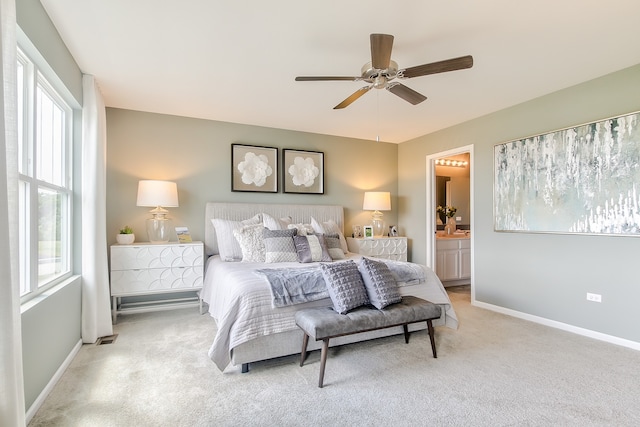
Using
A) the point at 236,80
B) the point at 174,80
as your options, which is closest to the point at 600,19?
the point at 236,80

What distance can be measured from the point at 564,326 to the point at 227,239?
3813mm

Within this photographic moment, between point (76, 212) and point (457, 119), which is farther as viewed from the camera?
point (457, 119)

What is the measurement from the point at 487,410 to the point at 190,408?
178 centimetres

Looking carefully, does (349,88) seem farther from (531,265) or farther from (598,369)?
(598,369)

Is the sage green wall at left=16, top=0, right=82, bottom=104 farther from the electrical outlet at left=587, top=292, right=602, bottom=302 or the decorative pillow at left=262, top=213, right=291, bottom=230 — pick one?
the electrical outlet at left=587, top=292, right=602, bottom=302

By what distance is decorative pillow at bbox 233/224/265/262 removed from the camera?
3697 mm

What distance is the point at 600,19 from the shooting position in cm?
219

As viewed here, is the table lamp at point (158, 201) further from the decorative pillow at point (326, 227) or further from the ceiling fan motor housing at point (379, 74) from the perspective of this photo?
the ceiling fan motor housing at point (379, 74)

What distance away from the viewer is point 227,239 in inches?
157

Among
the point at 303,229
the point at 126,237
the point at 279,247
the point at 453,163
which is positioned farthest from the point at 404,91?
the point at 453,163

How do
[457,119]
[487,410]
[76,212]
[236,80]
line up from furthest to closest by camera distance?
[457,119] < [236,80] < [76,212] < [487,410]

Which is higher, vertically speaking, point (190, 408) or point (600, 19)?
point (600, 19)

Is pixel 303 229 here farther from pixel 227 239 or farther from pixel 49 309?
pixel 49 309

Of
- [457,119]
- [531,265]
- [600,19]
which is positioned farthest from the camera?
[457,119]
